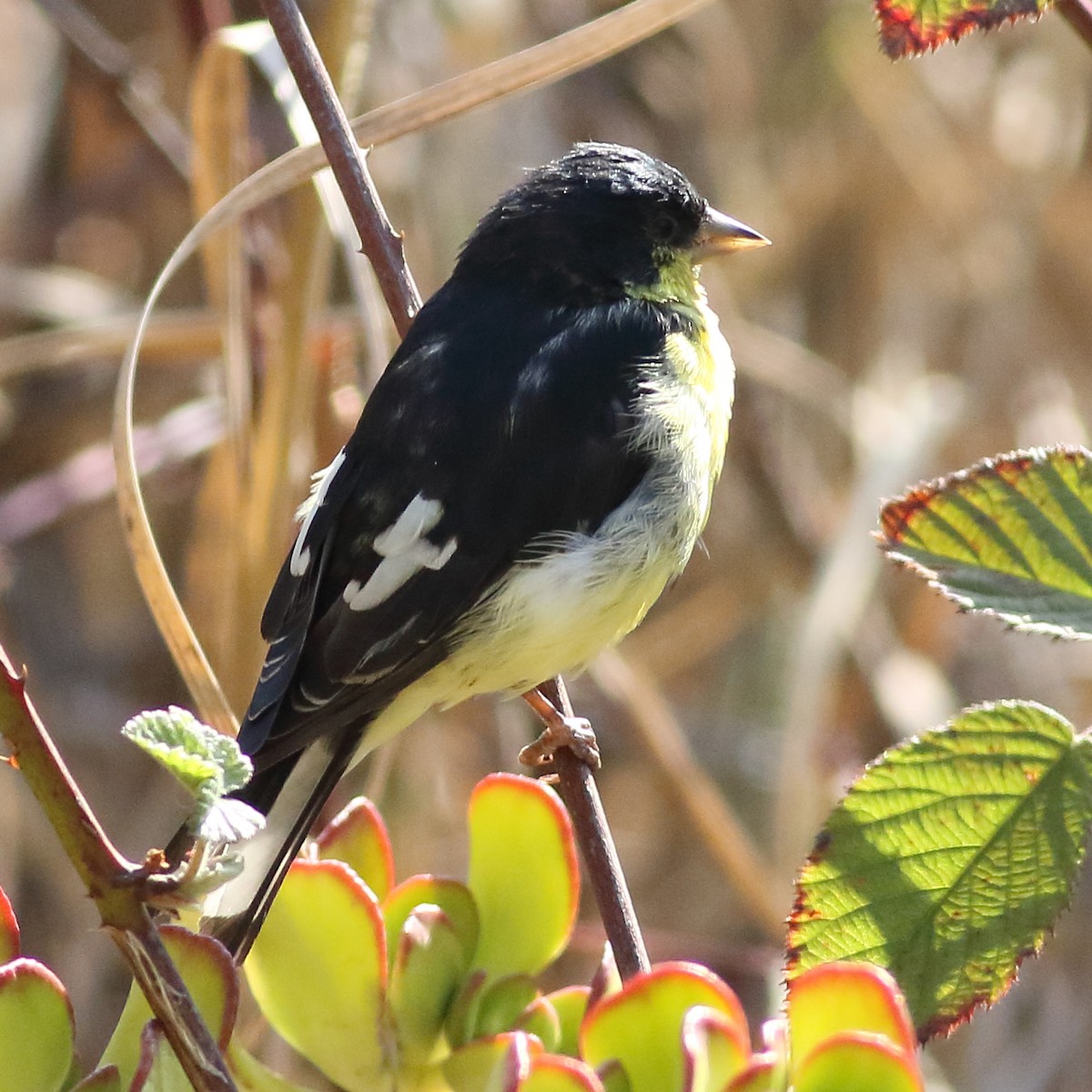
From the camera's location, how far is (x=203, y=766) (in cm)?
80

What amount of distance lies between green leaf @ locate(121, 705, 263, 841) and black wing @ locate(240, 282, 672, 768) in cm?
96

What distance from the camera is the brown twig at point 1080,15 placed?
49.0 inches

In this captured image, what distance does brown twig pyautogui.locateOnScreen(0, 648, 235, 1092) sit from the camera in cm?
83

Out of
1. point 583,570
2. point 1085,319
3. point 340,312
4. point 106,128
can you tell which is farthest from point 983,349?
point 106,128

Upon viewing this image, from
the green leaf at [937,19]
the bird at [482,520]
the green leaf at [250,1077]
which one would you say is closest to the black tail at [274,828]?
the bird at [482,520]

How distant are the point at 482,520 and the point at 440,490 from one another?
0.21 feet

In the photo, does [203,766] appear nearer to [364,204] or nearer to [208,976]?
[208,976]

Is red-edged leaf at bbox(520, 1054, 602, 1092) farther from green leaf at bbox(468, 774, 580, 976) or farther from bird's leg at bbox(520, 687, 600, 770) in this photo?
bird's leg at bbox(520, 687, 600, 770)

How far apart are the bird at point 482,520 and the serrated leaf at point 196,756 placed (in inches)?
35.0

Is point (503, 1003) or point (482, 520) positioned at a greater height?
point (482, 520)

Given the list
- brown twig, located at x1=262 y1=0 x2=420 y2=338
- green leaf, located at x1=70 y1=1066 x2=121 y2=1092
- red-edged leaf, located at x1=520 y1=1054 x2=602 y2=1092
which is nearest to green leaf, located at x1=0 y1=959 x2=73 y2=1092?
green leaf, located at x1=70 y1=1066 x2=121 y2=1092

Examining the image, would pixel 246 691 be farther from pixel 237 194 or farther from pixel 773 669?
pixel 773 669

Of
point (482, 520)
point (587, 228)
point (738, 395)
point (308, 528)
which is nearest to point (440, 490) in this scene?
point (482, 520)

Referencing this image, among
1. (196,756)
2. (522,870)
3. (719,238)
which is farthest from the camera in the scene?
(719,238)
